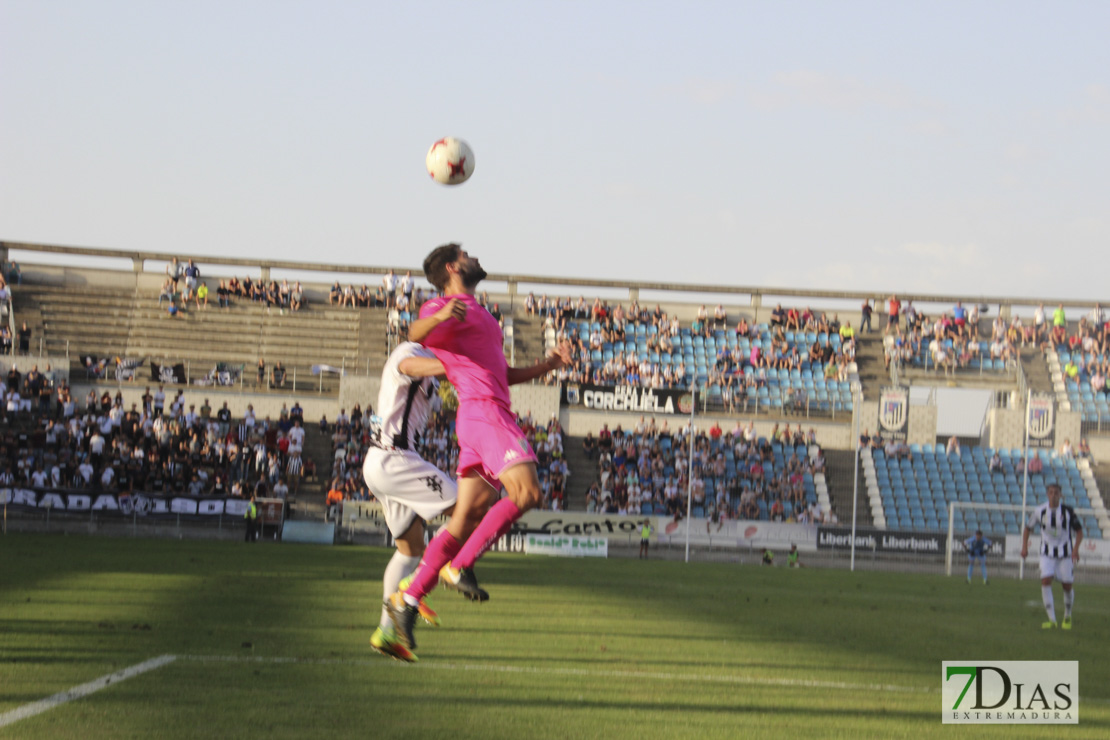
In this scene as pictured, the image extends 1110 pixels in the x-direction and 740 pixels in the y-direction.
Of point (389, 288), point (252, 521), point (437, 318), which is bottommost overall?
point (252, 521)

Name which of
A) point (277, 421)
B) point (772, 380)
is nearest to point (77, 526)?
point (277, 421)

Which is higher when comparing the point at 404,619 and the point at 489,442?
the point at 489,442

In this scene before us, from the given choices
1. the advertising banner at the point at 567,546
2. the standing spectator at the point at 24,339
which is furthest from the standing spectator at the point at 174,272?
the advertising banner at the point at 567,546

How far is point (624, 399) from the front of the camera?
43.3 meters

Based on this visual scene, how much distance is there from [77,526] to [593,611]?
2105 cm

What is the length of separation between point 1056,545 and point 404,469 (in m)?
14.7

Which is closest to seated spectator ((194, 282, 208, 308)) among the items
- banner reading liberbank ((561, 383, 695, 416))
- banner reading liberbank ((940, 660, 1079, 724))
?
banner reading liberbank ((561, 383, 695, 416))

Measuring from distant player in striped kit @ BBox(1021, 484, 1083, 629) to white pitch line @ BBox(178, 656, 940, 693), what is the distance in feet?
28.9

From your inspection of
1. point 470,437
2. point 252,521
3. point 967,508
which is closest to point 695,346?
point 967,508

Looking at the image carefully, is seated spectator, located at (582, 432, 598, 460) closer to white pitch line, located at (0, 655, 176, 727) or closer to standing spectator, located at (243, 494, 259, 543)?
standing spectator, located at (243, 494, 259, 543)

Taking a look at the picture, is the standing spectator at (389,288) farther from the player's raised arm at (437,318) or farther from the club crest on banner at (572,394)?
the player's raised arm at (437,318)

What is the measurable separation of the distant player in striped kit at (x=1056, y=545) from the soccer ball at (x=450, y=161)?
12.5 meters

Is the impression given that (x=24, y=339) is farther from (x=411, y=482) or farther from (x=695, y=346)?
(x=411, y=482)

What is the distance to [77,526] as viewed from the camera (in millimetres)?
32969
